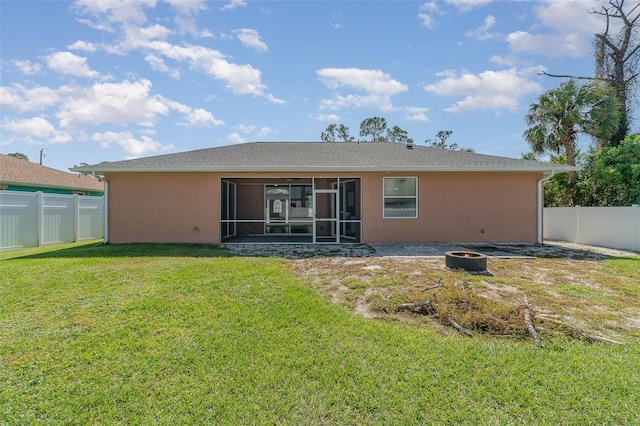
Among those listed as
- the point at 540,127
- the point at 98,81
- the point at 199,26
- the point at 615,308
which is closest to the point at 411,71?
the point at 540,127

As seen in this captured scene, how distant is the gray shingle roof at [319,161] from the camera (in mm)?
10031

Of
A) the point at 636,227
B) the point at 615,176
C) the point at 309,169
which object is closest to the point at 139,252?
the point at 309,169

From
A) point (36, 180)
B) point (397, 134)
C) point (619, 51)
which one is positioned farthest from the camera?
point (397, 134)

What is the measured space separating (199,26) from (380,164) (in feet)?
23.3

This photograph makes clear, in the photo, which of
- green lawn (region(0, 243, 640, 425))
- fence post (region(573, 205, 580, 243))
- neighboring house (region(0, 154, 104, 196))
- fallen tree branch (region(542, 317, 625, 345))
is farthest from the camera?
neighboring house (region(0, 154, 104, 196))

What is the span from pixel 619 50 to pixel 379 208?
18556 millimetres

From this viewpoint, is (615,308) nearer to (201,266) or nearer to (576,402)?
(576,402)

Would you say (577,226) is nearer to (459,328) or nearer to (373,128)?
(459,328)

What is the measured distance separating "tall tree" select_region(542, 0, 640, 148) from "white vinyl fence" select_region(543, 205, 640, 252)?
9.75 meters

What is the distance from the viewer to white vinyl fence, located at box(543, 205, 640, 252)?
9672 millimetres

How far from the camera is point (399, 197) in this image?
35.2ft

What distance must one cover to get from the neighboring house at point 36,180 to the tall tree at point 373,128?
101 ft

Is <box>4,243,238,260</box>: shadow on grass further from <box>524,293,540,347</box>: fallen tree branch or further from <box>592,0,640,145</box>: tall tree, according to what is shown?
<box>592,0,640,145</box>: tall tree

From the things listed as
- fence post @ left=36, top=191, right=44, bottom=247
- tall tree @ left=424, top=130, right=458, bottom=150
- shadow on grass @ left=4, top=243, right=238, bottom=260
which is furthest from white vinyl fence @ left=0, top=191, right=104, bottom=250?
tall tree @ left=424, top=130, right=458, bottom=150
